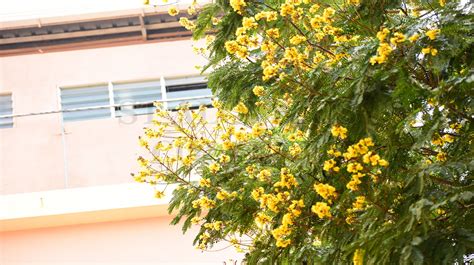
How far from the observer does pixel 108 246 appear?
871cm

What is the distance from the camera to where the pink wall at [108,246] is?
863 centimetres

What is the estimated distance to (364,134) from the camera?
304cm

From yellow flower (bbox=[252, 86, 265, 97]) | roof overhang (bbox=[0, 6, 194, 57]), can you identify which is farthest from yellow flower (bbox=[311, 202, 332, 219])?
roof overhang (bbox=[0, 6, 194, 57])

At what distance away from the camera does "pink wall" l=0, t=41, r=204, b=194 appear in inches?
333

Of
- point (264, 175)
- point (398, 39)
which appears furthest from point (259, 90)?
point (398, 39)

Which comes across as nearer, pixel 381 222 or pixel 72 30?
pixel 381 222

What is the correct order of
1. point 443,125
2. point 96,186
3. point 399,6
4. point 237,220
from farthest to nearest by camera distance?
point 96,186 → point 237,220 → point 399,6 → point 443,125

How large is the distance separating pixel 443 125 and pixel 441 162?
0.17m

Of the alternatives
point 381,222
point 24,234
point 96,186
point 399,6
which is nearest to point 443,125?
point 381,222

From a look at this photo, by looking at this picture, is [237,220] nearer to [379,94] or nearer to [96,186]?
[379,94]

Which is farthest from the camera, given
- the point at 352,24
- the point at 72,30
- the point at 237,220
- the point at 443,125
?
the point at 72,30

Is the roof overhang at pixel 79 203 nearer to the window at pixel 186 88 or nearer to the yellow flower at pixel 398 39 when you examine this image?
the window at pixel 186 88

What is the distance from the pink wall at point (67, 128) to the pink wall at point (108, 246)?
20.1 inches

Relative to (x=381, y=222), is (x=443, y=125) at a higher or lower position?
higher
